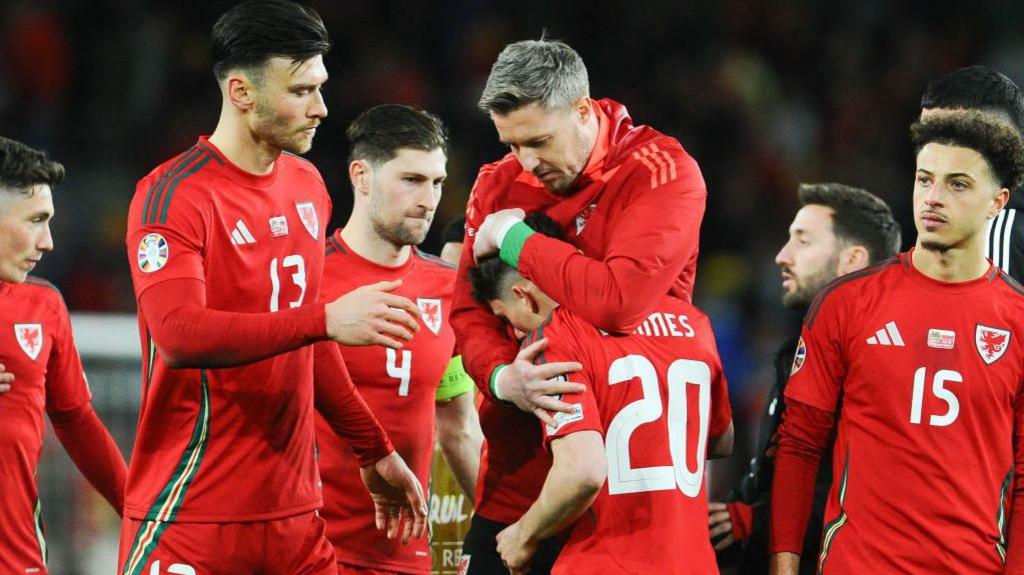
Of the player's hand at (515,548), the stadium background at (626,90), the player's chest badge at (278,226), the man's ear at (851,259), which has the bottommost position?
the player's hand at (515,548)

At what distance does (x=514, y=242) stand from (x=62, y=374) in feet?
6.40

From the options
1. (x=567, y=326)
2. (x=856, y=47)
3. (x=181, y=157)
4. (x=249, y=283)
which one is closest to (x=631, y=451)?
Answer: (x=567, y=326)

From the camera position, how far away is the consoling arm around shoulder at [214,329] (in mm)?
3227

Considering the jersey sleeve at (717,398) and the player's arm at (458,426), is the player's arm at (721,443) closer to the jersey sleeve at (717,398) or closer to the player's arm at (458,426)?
the jersey sleeve at (717,398)

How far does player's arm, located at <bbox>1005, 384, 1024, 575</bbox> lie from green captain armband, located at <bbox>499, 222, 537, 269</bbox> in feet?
5.03

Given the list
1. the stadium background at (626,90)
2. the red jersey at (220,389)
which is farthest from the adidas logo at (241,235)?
the stadium background at (626,90)

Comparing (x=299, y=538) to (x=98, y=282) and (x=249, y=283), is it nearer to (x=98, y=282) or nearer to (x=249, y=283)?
(x=249, y=283)

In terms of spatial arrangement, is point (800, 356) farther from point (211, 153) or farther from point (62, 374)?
point (62, 374)

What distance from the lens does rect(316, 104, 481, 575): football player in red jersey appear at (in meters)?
4.59

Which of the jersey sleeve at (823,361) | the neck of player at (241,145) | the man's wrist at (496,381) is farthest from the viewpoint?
the jersey sleeve at (823,361)

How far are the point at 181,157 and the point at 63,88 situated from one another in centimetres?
669

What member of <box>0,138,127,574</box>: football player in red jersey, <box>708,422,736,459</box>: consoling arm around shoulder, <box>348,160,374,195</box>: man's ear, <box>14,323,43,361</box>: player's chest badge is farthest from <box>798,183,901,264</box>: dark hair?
<box>14,323,43,361</box>: player's chest badge

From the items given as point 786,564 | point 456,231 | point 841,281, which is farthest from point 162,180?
point 456,231

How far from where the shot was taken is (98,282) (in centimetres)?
864
